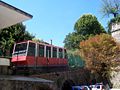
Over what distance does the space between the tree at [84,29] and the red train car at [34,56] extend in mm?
30725

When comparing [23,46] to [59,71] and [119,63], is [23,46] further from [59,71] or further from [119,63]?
[119,63]

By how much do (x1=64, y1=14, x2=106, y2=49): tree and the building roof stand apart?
43302mm

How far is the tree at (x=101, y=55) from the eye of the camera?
3912 cm

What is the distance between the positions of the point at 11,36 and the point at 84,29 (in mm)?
27611

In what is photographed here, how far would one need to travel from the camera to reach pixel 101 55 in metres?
39.0

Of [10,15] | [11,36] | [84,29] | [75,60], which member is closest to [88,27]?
[84,29]

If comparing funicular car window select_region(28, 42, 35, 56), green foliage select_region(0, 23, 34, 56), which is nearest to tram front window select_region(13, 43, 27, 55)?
funicular car window select_region(28, 42, 35, 56)

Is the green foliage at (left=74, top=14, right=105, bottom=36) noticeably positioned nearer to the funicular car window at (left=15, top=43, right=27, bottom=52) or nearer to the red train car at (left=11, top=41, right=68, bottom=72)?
the red train car at (left=11, top=41, right=68, bottom=72)

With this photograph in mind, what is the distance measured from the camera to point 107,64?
131 ft

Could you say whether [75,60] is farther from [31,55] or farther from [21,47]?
[31,55]

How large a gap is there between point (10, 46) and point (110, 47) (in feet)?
44.3

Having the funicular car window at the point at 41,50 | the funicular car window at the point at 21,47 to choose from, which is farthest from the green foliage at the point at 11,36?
the funicular car window at the point at 41,50

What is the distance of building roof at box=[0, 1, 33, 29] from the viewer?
44.2ft

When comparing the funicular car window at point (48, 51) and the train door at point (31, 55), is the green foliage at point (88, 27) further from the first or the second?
the train door at point (31, 55)
